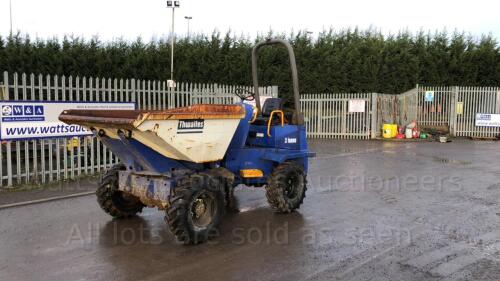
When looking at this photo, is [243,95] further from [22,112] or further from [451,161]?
[451,161]

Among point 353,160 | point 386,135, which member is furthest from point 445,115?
point 353,160

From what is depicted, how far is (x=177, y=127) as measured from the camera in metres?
5.27

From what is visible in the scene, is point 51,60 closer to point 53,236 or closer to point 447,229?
point 53,236

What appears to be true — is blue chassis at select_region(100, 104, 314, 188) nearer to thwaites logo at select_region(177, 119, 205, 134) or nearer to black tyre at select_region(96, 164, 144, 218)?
black tyre at select_region(96, 164, 144, 218)

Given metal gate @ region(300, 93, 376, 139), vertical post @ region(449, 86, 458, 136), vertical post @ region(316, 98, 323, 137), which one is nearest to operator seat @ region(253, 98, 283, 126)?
metal gate @ region(300, 93, 376, 139)

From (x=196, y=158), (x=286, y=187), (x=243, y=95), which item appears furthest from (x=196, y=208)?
(x=243, y=95)

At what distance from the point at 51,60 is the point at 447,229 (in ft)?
82.1

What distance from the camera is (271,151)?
6.98 metres

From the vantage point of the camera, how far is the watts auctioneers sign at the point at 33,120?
856 centimetres

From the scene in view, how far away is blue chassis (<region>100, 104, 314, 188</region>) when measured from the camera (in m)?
5.74

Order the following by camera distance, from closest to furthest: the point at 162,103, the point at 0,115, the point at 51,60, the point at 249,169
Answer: the point at 249,169 < the point at 0,115 < the point at 162,103 < the point at 51,60

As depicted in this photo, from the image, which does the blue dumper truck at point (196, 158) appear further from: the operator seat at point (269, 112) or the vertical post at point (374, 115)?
the vertical post at point (374, 115)

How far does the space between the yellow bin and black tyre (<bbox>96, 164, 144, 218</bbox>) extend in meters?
15.8

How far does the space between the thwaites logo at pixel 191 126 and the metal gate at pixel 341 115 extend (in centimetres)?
1590
